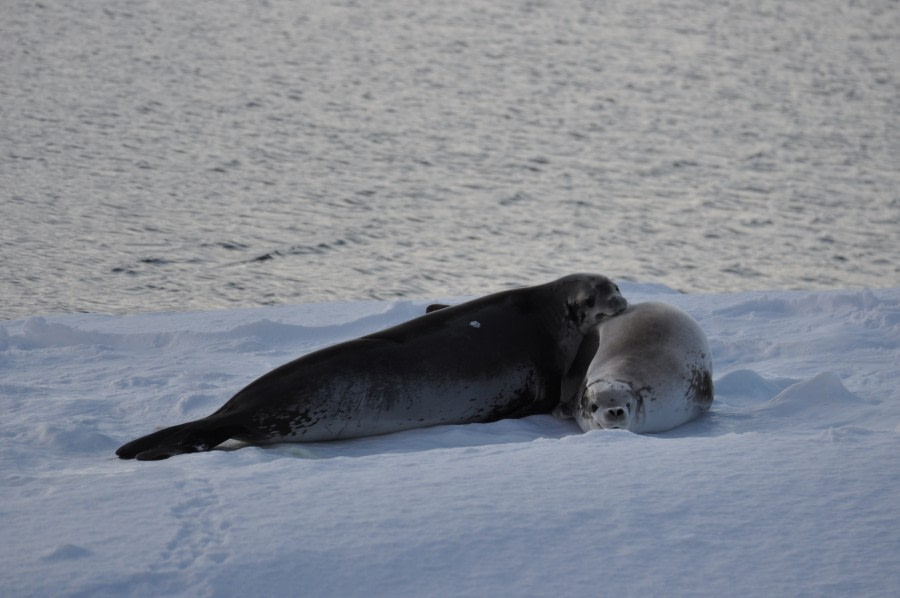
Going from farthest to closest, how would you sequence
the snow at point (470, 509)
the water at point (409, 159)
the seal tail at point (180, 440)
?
1. the water at point (409, 159)
2. the seal tail at point (180, 440)
3. the snow at point (470, 509)

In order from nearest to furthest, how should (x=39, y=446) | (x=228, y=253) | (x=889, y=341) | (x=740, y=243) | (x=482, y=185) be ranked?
1. (x=39, y=446)
2. (x=889, y=341)
3. (x=228, y=253)
4. (x=740, y=243)
5. (x=482, y=185)

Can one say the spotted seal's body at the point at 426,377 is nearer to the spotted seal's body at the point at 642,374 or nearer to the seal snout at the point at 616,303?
the seal snout at the point at 616,303

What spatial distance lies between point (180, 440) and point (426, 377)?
1.08 m

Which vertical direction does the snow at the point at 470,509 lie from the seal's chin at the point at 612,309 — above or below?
below

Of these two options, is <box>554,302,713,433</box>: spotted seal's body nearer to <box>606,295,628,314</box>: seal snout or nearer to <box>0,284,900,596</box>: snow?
<box>606,295,628,314</box>: seal snout

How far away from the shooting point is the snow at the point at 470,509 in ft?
9.46

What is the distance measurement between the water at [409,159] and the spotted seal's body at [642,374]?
16.0 ft

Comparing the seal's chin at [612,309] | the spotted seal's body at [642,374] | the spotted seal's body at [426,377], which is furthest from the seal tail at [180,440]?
the seal's chin at [612,309]

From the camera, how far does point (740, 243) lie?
40.6 ft

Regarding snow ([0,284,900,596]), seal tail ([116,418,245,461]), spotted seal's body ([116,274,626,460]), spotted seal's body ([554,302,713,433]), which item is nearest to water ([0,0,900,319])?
spotted seal's body ([116,274,626,460])

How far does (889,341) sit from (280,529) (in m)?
3.92

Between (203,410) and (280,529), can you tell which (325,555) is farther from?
(203,410)

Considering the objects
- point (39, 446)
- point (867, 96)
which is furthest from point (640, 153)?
point (39, 446)

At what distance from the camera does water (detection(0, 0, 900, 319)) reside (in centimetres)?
1085
